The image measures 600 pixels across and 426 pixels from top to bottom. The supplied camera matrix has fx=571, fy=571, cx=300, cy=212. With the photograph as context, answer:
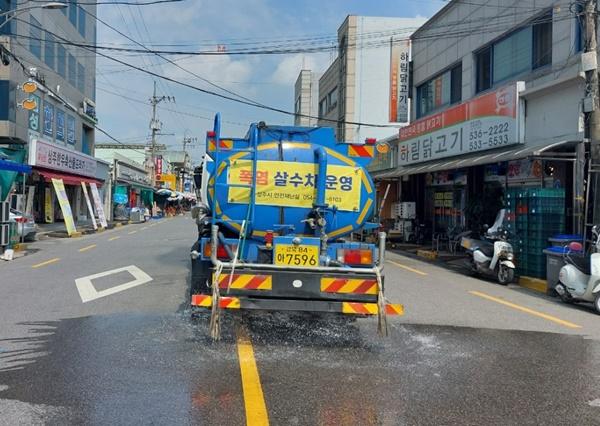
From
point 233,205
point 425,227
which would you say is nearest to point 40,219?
point 425,227

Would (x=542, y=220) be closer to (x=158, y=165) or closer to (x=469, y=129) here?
(x=469, y=129)

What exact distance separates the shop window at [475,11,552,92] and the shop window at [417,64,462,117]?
1740 millimetres

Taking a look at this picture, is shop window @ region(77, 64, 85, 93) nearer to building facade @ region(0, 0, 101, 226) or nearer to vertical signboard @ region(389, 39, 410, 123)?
building facade @ region(0, 0, 101, 226)

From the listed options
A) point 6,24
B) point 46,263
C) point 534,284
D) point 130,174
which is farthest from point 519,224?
point 130,174

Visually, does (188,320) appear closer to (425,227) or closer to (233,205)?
(233,205)

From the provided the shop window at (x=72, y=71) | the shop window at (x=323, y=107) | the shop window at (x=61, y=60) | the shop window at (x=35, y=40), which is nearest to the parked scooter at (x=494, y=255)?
the shop window at (x=35, y=40)

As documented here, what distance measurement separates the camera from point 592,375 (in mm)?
5594

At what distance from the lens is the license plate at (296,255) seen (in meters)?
6.55

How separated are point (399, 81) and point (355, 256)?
20.5m

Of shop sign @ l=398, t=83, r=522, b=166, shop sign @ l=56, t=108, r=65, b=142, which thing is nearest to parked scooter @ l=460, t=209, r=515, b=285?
shop sign @ l=398, t=83, r=522, b=166

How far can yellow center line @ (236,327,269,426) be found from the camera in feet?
14.1

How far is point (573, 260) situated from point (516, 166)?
21.6 ft

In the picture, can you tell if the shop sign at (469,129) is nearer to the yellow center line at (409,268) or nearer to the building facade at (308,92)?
the yellow center line at (409,268)

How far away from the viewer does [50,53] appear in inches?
1232
